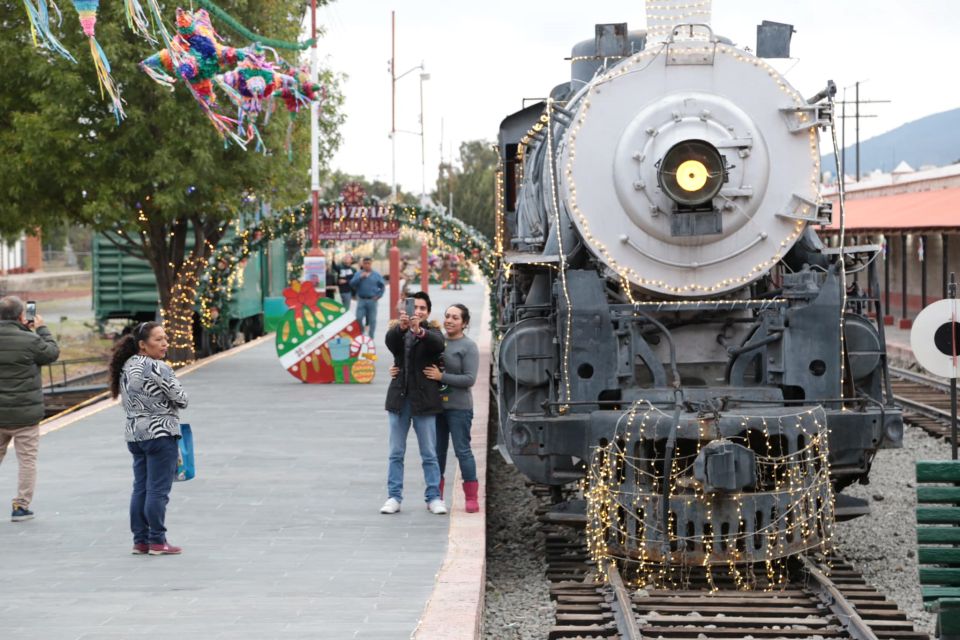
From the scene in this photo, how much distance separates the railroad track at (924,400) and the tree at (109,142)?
1030cm

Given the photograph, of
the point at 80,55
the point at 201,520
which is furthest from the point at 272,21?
the point at 201,520

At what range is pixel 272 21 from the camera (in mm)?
23922

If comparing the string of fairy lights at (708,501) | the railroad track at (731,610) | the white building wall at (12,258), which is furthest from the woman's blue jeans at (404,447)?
the white building wall at (12,258)

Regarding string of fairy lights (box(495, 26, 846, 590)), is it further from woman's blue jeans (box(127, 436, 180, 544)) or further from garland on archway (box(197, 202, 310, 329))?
garland on archway (box(197, 202, 310, 329))

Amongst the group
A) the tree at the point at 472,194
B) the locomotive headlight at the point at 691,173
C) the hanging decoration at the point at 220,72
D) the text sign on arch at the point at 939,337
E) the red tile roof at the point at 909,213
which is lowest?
the text sign on arch at the point at 939,337

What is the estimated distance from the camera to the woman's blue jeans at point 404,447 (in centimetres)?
1041

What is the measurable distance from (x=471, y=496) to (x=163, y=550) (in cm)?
239

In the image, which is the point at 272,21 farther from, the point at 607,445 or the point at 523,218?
the point at 607,445

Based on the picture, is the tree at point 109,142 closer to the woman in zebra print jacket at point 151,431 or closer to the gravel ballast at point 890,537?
the gravel ballast at point 890,537

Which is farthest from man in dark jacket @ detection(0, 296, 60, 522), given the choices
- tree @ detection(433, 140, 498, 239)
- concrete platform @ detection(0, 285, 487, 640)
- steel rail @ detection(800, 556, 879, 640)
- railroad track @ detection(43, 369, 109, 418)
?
tree @ detection(433, 140, 498, 239)

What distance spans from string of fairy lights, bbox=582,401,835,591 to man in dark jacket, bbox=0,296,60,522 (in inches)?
154

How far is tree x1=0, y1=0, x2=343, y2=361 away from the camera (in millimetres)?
21391

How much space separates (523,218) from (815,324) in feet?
9.39

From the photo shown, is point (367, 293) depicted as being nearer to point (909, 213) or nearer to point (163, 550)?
point (909, 213)
